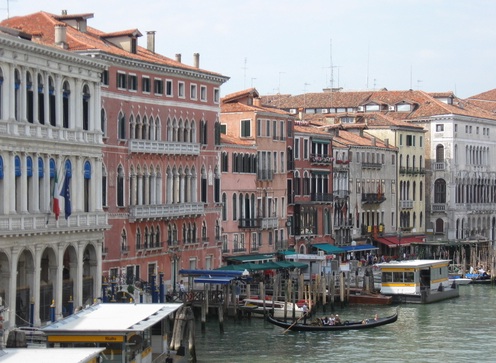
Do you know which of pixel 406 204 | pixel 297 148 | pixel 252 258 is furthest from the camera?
pixel 406 204

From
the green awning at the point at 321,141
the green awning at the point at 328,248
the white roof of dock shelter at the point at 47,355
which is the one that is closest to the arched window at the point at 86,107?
the white roof of dock shelter at the point at 47,355

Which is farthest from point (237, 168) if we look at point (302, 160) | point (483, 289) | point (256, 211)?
point (483, 289)

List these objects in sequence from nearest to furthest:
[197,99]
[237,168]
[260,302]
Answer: [260,302] < [197,99] < [237,168]

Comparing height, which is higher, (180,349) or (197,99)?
(197,99)

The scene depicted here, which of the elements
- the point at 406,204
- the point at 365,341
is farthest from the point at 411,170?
the point at 365,341

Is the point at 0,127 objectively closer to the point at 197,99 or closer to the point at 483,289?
the point at 197,99

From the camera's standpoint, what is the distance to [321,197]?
2397 inches

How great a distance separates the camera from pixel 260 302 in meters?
43.7

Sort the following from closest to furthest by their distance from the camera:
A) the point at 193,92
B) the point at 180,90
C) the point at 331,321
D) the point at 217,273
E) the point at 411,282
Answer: the point at 331,321 → the point at 217,273 → the point at 180,90 → the point at 193,92 → the point at 411,282

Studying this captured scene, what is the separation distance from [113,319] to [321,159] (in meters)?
33.7

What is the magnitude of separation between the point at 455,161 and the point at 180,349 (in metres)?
43.4

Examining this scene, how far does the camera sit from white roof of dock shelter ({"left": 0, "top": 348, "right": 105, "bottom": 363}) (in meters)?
21.1

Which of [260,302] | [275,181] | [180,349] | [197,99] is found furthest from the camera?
[275,181]

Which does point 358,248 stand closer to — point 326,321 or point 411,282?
point 411,282
